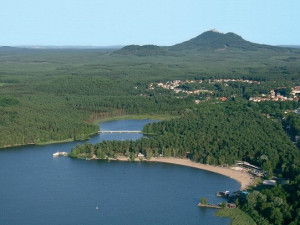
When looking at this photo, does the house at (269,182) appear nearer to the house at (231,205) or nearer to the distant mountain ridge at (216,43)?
the house at (231,205)

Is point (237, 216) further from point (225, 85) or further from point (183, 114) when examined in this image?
point (225, 85)

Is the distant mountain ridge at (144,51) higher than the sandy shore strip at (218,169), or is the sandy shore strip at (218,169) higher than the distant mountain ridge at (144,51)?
the distant mountain ridge at (144,51)

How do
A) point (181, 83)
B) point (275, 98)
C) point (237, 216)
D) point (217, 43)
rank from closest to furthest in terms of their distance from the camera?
point (237, 216) → point (275, 98) → point (181, 83) → point (217, 43)

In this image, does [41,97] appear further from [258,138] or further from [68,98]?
[258,138]

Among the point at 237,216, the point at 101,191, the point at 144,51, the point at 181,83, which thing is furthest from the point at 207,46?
the point at 237,216

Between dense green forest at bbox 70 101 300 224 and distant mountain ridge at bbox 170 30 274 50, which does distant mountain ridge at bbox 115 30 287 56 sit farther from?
dense green forest at bbox 70 101 300 224

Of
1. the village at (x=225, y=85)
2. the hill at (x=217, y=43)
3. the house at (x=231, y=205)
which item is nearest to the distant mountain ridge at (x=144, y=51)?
the hill at (x=217, y=43)

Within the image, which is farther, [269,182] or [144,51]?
[144,51]
